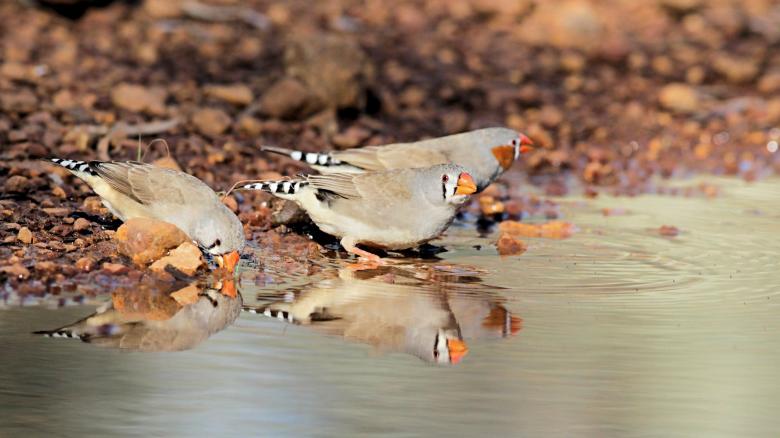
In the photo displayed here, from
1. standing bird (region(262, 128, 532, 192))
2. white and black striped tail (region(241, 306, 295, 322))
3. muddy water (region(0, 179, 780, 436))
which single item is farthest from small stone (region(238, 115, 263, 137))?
white and black striped tail (region(241, 306, 295, 322))

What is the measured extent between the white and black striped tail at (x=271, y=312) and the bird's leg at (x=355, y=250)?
4.83ft

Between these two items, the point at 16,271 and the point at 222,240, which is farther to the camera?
the point at 222,240

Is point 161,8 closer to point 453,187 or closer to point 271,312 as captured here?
point 453,187

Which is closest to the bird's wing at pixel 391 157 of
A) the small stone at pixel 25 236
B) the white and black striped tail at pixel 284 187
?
the white and black striped tail at pixel 284 187

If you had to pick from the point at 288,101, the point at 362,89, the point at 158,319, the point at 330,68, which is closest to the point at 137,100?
the point at 288,101

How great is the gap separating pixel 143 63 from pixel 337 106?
1.89m

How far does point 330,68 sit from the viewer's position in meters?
11.1

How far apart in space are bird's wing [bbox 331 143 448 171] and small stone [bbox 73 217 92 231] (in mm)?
1841

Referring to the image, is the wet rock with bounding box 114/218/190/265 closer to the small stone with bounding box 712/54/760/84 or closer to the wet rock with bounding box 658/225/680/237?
the wet rock with bounding box 658/225/680/237

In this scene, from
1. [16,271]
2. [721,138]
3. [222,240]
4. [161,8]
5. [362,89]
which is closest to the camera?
[16,271]

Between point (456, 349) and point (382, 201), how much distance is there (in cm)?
210

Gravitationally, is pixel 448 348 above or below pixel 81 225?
below

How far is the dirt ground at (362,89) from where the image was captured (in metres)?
9.48

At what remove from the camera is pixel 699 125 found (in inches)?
512
